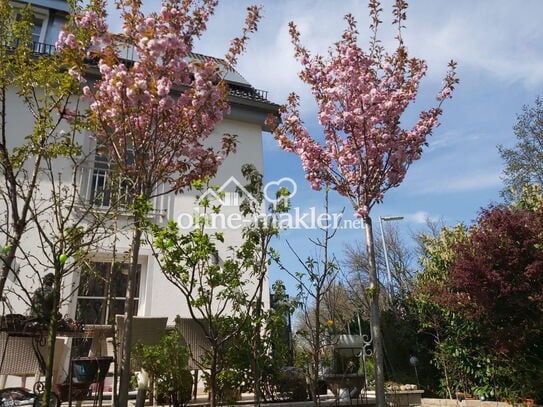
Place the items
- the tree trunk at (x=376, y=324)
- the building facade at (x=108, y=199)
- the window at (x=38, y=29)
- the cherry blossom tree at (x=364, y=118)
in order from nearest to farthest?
1. the tree trunk at (x=376, y=324)
2. the cherry blossom tree at (x=364, y=118)
3. the building facade at (x=108, y=199)
4. the window at (x=38, y=29)

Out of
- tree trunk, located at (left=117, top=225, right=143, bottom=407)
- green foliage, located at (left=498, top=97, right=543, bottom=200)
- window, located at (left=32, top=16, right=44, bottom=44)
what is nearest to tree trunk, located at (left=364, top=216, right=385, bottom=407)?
tree trunk, located at (left=117, top=225, right=143, bottom=407)

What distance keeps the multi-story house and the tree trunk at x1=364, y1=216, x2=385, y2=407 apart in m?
2.58

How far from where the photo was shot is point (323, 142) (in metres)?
5.16

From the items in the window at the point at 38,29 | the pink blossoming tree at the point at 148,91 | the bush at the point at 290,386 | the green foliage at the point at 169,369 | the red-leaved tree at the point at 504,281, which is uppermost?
the window at the point at 38,29

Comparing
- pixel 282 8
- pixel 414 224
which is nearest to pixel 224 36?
pixel 282 8

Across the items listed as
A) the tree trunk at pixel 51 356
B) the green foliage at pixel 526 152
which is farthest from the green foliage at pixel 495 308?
the green foliage at pixel 526 152

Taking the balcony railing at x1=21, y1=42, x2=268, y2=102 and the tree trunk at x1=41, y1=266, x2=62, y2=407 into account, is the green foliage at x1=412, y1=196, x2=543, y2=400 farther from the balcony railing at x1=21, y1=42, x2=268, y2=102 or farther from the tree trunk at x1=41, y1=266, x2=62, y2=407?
the balcony railing at x1=21, y1=42, x2=268, y2=102

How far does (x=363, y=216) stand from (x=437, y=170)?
17.6 feet

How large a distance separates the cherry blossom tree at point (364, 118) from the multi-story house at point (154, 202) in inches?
78.2

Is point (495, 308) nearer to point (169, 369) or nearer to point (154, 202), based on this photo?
point (169, 369)

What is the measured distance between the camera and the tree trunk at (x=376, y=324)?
3.84 meters

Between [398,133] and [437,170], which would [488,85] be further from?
[398,133]

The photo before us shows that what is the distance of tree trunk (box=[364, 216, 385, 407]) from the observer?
3844 mm

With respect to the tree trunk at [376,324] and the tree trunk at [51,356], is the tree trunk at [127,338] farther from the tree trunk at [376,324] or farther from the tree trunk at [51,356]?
the tree trunk at [376,324]
